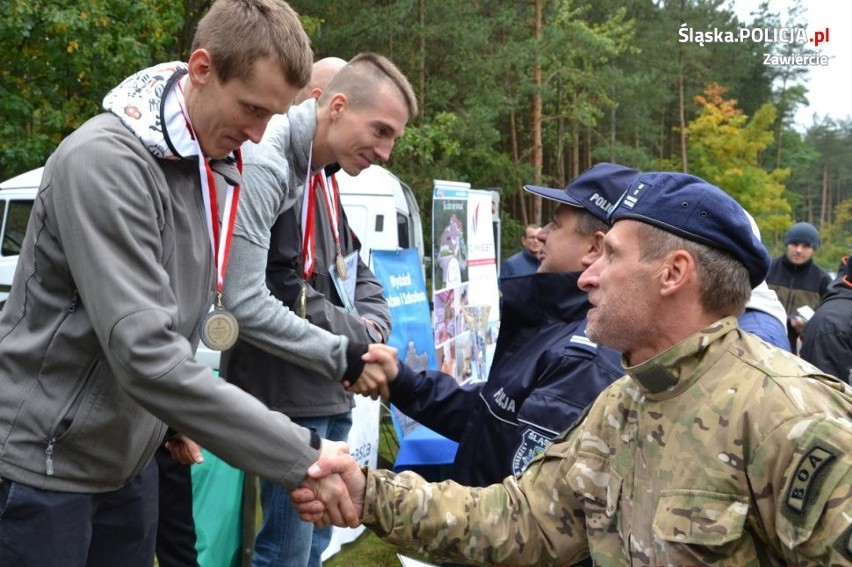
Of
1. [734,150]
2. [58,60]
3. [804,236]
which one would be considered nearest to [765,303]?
[804,236]

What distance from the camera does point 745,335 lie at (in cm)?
208

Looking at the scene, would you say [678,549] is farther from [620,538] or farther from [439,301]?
[439,301]

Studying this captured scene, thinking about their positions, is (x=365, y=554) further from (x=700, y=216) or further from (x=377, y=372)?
(x=700, y=216)

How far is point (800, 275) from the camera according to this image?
998cm

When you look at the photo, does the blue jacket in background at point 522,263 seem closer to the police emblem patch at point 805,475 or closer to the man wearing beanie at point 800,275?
the man wearing beanie at point 800,275

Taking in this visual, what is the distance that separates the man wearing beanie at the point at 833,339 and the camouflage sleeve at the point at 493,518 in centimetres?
402

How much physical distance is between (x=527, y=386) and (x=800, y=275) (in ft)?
27.1

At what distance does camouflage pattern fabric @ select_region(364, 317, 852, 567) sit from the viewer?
5.83 ft

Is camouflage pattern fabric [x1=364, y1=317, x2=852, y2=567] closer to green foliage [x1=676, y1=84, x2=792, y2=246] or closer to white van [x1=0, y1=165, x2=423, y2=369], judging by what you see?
white van [x1=0, y1=165, x2=423, y2=369]

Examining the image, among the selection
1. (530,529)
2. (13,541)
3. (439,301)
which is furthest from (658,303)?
(439,301)

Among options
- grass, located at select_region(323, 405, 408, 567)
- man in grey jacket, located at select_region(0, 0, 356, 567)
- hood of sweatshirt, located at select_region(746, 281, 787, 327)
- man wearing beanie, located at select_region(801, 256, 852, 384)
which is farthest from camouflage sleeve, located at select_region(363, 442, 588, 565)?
man wearing beanie, located at select_region(801, 256, 852, 384)

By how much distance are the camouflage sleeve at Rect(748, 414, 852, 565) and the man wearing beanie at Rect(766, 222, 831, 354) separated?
8.52m

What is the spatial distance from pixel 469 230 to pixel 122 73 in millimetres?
8525

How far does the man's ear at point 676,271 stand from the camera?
6.77 feet
